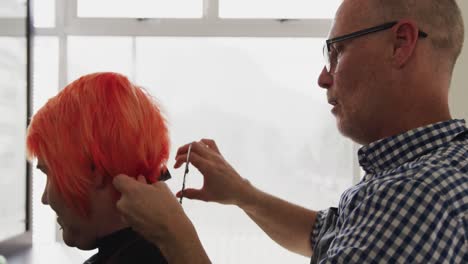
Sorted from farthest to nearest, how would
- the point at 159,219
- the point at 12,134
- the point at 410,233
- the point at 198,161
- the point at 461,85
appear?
the point at 461,85 < the point at 12,134 < the point at 198,161 < the point at 159,219 < the point at 410,233

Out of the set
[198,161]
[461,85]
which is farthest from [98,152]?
[461,85]

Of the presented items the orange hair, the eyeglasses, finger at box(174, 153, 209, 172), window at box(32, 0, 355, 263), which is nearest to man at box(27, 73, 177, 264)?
the orange hair

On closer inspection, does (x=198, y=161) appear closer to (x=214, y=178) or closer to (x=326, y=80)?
(x=214, y=178)

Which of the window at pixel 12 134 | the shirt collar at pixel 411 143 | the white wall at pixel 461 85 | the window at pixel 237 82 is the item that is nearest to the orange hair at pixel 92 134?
the shirt collar at pixel 411 143

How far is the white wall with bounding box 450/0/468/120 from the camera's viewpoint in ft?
8.07

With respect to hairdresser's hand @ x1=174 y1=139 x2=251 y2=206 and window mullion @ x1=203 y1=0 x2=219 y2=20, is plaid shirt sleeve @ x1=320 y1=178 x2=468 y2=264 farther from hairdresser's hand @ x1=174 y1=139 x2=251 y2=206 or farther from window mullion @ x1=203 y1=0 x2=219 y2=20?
window mullion @ x1=203 y1=0 x2=219 y2=20

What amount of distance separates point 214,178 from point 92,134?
1.81 ft

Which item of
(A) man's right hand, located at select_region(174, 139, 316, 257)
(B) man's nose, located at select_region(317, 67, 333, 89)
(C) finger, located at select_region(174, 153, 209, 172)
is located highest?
(B) man's nose, located at select_region(317, 67, 333, 89)

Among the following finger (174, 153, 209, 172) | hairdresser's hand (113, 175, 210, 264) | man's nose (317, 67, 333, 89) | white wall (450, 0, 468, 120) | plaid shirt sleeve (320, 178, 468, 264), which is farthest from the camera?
white wall (450, 0, 468, 120)

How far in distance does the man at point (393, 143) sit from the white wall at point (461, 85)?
139cm

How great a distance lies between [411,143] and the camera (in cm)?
109

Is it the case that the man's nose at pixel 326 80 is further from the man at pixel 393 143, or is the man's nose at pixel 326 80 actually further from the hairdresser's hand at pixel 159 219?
the hairdresser's hand at pixel 159 219

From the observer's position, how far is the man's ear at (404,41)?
110 centimetres

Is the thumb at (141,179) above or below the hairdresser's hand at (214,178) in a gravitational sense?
above
